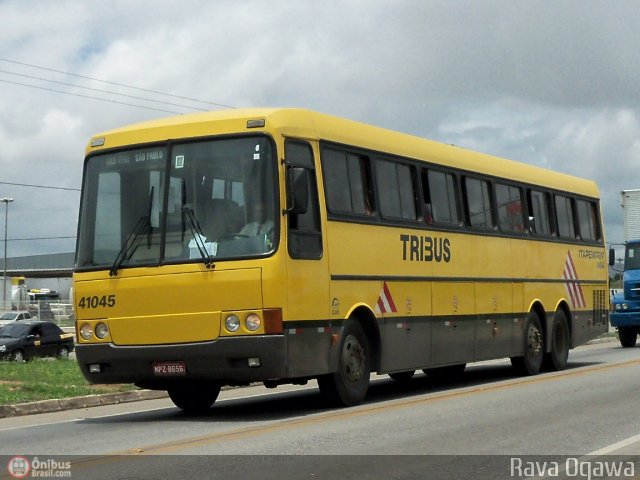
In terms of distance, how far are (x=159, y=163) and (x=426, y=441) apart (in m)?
4.99

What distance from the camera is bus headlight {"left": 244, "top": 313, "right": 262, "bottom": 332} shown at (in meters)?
13.2

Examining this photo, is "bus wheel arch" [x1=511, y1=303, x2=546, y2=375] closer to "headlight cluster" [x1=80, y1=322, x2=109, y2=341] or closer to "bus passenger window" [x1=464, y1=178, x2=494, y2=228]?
"bus passenger window" [x1=464, y1=178, x2=494, y2=228]

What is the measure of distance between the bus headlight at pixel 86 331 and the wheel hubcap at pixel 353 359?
305 centimetres

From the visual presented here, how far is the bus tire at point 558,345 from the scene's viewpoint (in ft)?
70.7

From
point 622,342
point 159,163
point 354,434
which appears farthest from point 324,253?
point 622,342

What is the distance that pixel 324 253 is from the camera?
14.3 m

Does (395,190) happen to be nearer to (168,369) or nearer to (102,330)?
(168,369)

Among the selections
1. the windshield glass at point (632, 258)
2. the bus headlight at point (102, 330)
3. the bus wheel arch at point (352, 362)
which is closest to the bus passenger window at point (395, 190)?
the bus wheel arch at point (352, 362)

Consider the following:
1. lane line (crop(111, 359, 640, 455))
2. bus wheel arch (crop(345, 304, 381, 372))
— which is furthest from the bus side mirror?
lane line (crop(111, 359, 640, 455))

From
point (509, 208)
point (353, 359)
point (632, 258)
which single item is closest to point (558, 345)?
point (509, 208)

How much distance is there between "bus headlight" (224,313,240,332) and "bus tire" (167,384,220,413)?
2.13 m

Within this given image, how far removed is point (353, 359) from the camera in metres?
14.8

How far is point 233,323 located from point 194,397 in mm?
2527

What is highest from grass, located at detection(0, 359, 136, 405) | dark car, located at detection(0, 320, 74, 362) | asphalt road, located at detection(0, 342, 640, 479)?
dark car, located at detection(0, 320, 74, 362)
